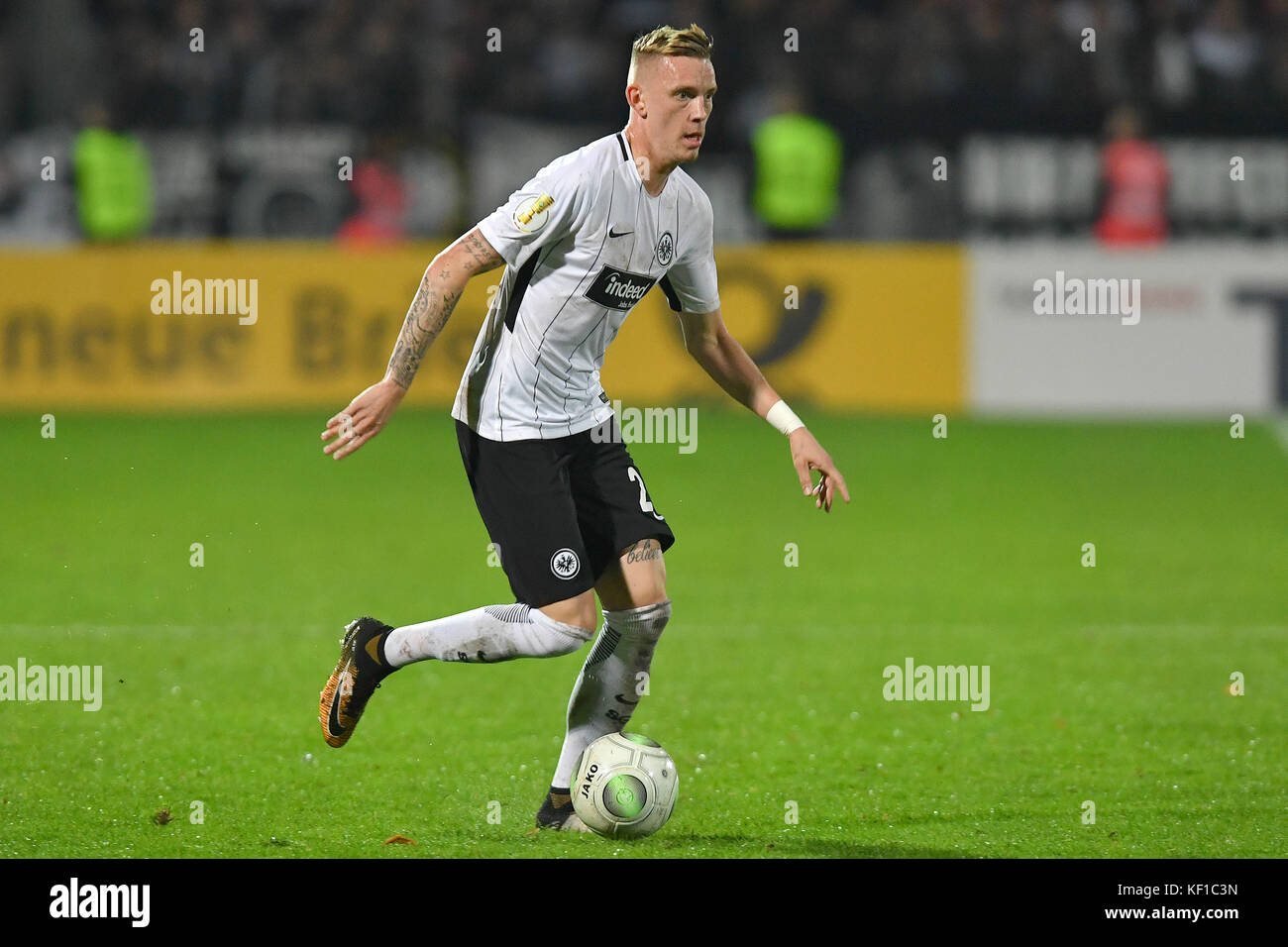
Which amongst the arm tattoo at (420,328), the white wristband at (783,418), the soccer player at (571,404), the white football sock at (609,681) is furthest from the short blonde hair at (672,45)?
the white football sock at (609,681)

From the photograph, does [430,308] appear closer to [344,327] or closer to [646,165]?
[646,165]

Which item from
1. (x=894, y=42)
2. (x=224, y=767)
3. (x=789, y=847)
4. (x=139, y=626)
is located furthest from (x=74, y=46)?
(x=789, y=847)

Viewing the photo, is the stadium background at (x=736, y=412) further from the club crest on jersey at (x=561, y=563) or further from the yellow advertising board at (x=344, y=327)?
the club crest on jersey at (x=561, y=563)

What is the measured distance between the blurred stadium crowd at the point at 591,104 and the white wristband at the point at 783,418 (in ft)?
40.6

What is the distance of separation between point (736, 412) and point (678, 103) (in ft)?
39.4

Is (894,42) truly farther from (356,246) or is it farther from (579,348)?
(579,348)

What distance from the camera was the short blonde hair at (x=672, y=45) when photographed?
5.19 metres

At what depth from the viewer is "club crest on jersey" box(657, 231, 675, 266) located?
5.46 metres

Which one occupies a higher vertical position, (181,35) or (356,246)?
(181,35)

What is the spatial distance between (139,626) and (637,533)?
155 inches

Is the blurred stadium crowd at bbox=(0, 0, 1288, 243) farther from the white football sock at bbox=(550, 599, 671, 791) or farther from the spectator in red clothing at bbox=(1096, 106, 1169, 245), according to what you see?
the white football sock at bbox=(550, 599, 671, 791)

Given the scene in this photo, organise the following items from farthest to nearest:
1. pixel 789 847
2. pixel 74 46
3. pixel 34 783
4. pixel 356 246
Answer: pixel 74 46 → pixel 356 246 → pixel 34 783 → pixel 789 847

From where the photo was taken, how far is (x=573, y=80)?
2045 cm

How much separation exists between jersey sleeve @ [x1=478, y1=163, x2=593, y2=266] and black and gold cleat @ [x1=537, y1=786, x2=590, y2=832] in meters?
1.64
